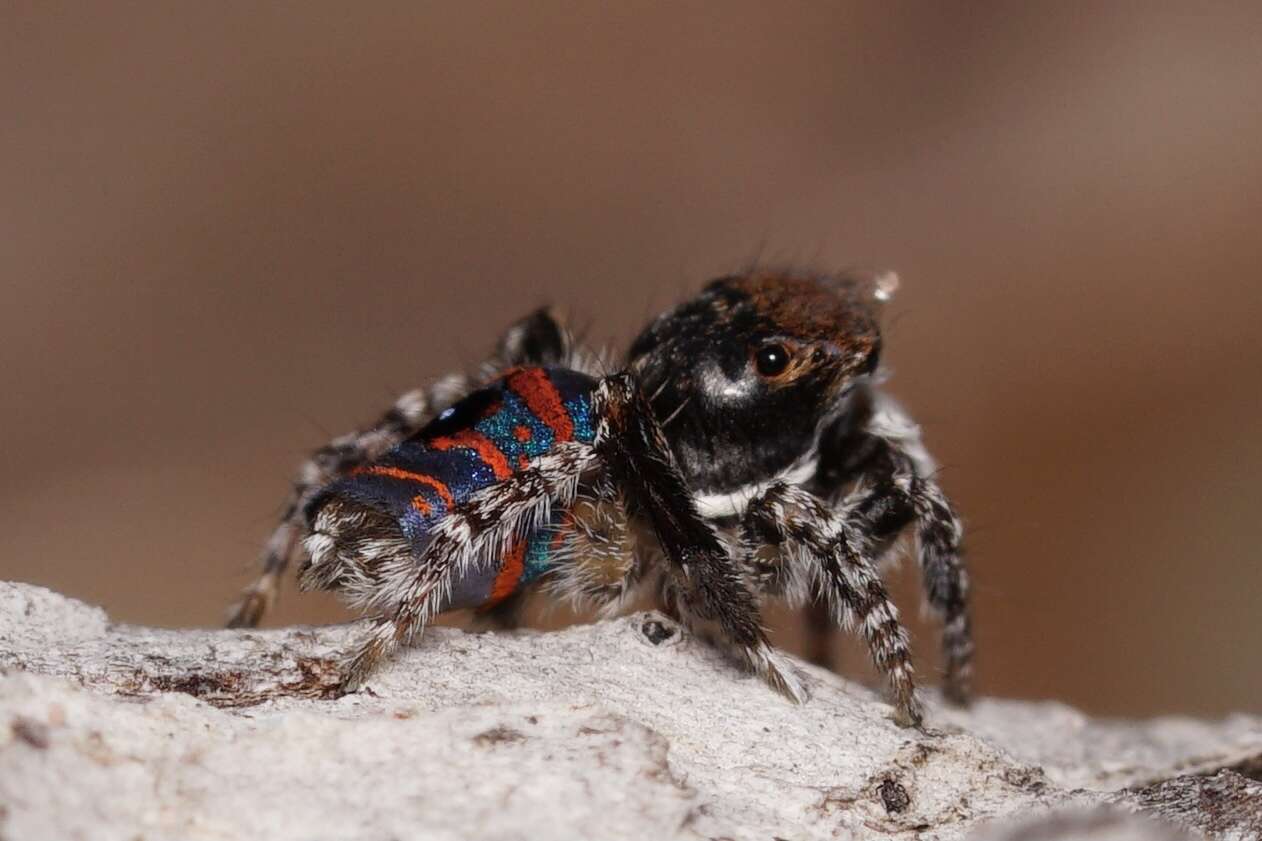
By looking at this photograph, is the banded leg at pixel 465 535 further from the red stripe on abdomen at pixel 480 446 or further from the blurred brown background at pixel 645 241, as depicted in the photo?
the blurred brown background at pixel 645 241

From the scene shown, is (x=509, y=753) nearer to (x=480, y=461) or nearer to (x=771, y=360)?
(x=480, y=461)

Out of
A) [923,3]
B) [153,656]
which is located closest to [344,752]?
[153,656]

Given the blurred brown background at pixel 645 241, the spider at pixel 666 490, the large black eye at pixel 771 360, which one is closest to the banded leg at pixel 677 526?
the spider at pixel 666 490

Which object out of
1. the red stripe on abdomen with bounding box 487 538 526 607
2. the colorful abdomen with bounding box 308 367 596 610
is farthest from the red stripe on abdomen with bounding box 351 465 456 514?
the red stripe on abdomen with bounding box 487 538 526 607

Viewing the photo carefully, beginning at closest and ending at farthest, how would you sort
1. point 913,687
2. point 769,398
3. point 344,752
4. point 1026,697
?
point 344,752, point 913,687, point 769,398, point 1026,697

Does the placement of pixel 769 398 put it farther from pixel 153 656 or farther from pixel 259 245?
pixel 259 245
